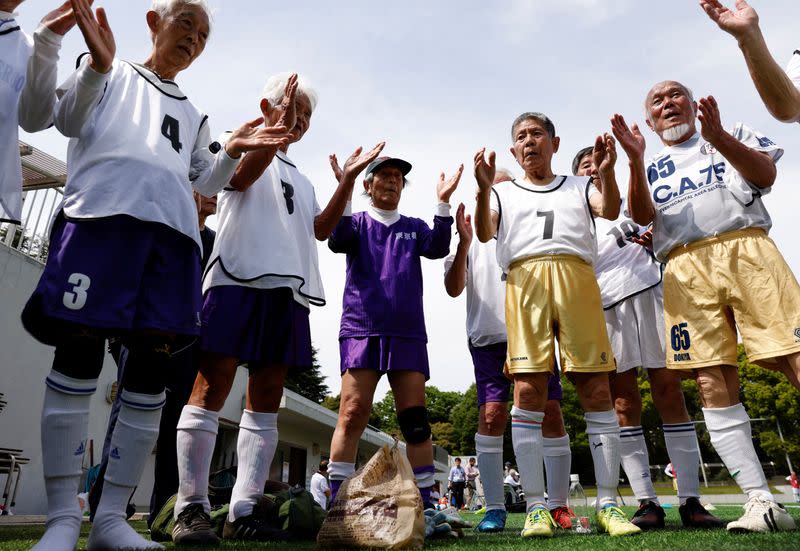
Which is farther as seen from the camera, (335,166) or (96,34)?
(335,166)

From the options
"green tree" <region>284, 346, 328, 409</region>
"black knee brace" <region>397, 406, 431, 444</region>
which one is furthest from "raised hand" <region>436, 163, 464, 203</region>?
"green tree" <region>284, 346, 328, 409</region>

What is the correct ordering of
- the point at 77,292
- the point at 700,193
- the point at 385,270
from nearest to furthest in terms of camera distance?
the point at 77,292 < the point at 700,193 < the point at 385,270

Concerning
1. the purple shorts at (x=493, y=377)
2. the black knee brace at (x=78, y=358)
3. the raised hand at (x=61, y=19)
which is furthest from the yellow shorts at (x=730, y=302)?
the raised hand at (x=61, y=19)

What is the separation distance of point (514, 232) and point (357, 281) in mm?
1168

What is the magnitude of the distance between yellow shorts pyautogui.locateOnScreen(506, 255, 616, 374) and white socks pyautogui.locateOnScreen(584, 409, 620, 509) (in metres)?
0.30

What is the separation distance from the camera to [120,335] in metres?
2.59

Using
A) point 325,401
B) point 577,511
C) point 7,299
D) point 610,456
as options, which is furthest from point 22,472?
point 325,401

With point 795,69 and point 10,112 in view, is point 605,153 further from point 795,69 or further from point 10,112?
point 10,112

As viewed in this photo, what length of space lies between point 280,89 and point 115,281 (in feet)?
6.70

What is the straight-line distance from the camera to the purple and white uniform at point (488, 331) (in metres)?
4.92

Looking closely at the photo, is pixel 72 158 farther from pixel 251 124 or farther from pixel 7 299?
pixel 7 299

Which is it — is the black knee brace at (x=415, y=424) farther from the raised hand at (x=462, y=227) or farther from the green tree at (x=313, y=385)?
the green tree at (x=313, y=385)

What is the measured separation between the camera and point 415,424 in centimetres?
391

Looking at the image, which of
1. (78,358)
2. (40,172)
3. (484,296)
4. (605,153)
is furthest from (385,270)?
(40,172)
